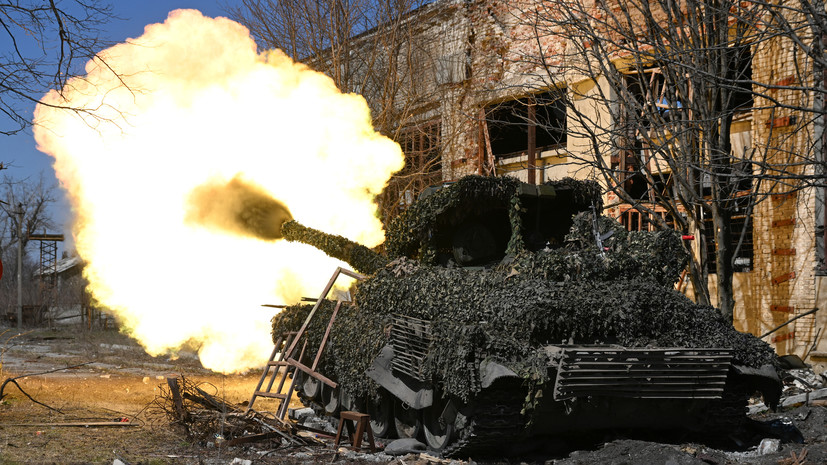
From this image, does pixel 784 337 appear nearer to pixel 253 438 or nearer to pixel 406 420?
pixel 406 420

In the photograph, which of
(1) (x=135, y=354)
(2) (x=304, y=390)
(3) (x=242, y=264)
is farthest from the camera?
(1) (x=135, y=354)

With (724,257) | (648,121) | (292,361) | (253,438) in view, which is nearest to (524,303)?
(253,438)

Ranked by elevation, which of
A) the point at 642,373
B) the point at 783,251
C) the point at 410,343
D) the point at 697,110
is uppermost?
the point at 697,110

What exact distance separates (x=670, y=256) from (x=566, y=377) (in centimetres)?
272

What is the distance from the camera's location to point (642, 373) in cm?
754

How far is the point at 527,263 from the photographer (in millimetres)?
8836

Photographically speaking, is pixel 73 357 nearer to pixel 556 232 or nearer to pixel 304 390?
pixel 304 390

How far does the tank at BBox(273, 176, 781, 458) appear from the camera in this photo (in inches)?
300

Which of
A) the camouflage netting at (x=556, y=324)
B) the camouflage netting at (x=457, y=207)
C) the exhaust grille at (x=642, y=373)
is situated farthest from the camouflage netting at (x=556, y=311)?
the camouflage netting at (x=457, y=207)

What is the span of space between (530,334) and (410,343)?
5.75 ft


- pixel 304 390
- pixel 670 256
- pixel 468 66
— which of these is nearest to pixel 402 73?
pixel 468 66

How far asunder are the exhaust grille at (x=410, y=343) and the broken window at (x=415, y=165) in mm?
11286

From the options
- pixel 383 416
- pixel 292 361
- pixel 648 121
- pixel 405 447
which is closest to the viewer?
pixel 405 447

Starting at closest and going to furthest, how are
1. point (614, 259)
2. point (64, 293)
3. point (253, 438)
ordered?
point (614, 259) < point (253, 438) < point (64, 293)
